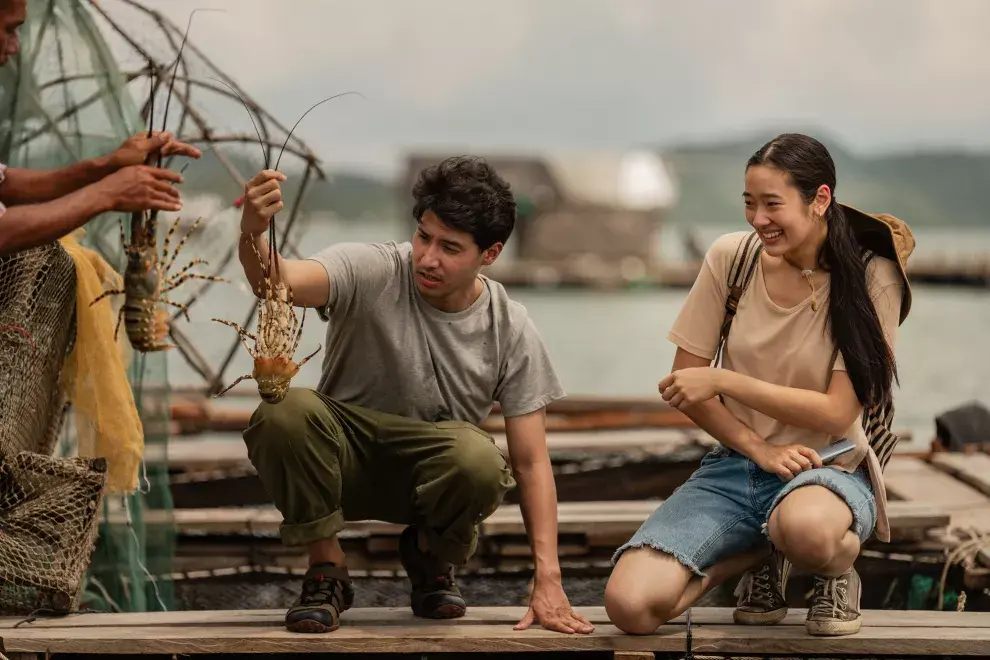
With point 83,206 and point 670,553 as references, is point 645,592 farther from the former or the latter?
point 83,206

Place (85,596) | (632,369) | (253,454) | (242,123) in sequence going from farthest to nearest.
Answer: (632,369) < (242,123) < (85,596) < (253,454)

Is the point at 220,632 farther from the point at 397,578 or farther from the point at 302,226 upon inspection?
the point at 302,226

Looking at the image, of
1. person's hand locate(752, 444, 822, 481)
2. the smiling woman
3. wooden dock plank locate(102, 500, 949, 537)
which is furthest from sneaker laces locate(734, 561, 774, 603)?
wooden dock plank locate(102, 500, 949, 537)

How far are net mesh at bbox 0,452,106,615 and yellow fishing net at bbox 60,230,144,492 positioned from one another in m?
0.24

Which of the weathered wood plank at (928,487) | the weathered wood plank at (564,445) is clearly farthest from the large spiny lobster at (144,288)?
the weathered wood plank at (928,487)

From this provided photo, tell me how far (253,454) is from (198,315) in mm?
2036

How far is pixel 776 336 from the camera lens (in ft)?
10.8

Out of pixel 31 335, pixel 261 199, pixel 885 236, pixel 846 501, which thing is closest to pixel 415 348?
pixel 261 199

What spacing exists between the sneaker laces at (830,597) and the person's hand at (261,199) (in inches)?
67.8

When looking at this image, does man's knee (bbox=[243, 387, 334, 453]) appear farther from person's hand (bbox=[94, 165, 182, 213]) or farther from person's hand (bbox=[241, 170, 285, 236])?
person's hand (bbox=[94, 165, 182, 213])

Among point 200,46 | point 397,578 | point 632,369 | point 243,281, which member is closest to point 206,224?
point 243,281

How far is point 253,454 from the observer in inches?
122

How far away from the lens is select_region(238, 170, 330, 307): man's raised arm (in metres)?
2.96

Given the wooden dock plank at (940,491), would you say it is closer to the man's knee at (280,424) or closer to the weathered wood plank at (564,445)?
the weathered wood plank at (564,445)
